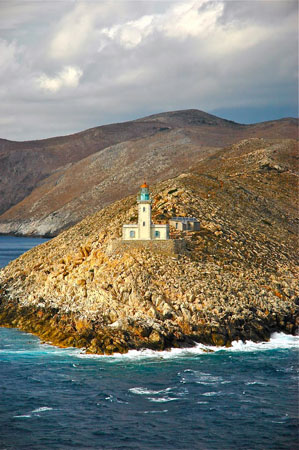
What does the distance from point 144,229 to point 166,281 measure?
7.69 meters

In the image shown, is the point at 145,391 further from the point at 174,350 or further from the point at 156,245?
the point at 156,245

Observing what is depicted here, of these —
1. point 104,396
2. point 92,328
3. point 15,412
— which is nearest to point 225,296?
point 92,328

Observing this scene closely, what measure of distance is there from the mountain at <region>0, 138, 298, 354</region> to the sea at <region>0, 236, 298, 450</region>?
2.65 m

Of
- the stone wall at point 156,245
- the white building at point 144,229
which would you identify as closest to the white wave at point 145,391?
the stone wall at point 156,245

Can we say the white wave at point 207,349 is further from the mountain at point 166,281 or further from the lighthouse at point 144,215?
the lighthouse at point 144,215

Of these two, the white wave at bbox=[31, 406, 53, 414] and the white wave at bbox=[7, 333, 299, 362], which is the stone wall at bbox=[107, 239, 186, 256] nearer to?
the white wave at bbox=[7, 333, 299, 362]

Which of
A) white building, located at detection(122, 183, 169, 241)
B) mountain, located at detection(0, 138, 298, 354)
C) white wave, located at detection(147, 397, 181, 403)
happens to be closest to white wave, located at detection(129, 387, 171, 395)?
white wave, located at detection(147, 397, 181, 403)

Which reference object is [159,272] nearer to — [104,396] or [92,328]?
[92,328]

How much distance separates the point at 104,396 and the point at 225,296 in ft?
69.7

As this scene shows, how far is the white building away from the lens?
7062cm

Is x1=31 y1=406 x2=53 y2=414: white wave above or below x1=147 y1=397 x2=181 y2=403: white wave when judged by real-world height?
below

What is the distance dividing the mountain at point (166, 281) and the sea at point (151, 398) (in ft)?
8.70

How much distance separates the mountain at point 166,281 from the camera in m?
61.6

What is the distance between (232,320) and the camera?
62906mm
